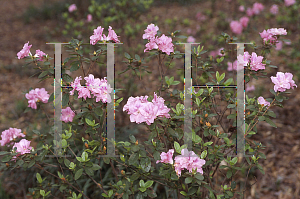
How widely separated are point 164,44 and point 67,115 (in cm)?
78

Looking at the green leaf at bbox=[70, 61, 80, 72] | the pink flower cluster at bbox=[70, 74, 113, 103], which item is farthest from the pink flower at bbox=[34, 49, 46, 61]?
the pink flower cluster at bbox=[70, 74, 113, 103]

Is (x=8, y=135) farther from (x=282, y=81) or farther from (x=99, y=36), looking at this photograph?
(x=282, y=81)

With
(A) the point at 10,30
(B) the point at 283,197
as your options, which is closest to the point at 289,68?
(B) the point at 283,197

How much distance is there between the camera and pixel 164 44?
5.23 feet

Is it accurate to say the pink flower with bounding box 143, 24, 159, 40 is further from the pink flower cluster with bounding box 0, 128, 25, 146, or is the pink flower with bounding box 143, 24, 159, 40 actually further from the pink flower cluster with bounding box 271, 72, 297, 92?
the pink flower cluster with bounding box 0, 128, 25, 146

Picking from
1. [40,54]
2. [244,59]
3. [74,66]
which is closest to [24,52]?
[40,54]

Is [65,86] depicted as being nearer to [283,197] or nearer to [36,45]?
[283,197]

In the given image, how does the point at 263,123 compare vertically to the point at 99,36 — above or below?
below

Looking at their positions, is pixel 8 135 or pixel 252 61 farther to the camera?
pixel 8 135

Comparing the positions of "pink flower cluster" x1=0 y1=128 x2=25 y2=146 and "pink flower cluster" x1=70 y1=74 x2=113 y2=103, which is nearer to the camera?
"pink flower cluster" x1=70 y1=74 x2=113 y2=103

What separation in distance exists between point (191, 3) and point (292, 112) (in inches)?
197

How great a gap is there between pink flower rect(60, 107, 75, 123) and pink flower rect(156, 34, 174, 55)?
0.72m

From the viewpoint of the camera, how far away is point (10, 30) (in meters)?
7.13

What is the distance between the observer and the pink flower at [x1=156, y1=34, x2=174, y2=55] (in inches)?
62.3
